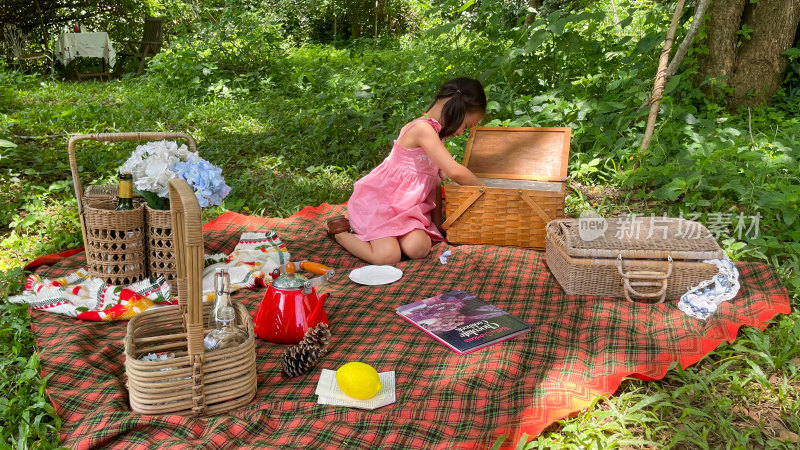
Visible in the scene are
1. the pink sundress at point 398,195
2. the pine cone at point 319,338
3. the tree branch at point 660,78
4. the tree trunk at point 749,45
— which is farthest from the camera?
the tree trunk at point 749,45

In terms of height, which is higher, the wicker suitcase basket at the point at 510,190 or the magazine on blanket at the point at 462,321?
the wicker suitcase basket at the point at 510,190

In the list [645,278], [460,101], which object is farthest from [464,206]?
[645,278]

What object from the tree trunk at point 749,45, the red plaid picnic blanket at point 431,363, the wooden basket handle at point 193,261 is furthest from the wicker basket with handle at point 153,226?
the tree trunk at point 749,45

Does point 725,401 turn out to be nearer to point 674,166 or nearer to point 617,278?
point 617,278

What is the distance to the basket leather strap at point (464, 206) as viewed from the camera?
3338 mm

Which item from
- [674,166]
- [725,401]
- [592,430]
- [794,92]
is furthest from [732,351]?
[794,92]

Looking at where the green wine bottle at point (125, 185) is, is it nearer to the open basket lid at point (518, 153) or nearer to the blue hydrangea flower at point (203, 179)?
the blue hydrangea flower at point (203, 179)

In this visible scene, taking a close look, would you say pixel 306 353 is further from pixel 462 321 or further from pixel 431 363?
pixel 462 321

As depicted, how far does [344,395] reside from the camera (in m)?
2.03

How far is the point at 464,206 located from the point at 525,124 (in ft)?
4.83

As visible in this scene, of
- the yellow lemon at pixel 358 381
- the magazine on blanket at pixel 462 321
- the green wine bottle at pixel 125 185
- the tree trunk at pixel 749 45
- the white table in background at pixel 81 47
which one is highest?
the tree trunk at pixel 749 45

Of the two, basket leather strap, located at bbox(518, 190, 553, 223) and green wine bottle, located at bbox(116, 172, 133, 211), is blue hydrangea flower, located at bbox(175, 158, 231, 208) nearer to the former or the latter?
green wine bottle, located at bbox(116, 172, 133, 211)

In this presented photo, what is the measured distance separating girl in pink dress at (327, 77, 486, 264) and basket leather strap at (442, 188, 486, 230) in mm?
135

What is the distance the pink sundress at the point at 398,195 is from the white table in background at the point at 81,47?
874 centimetres
